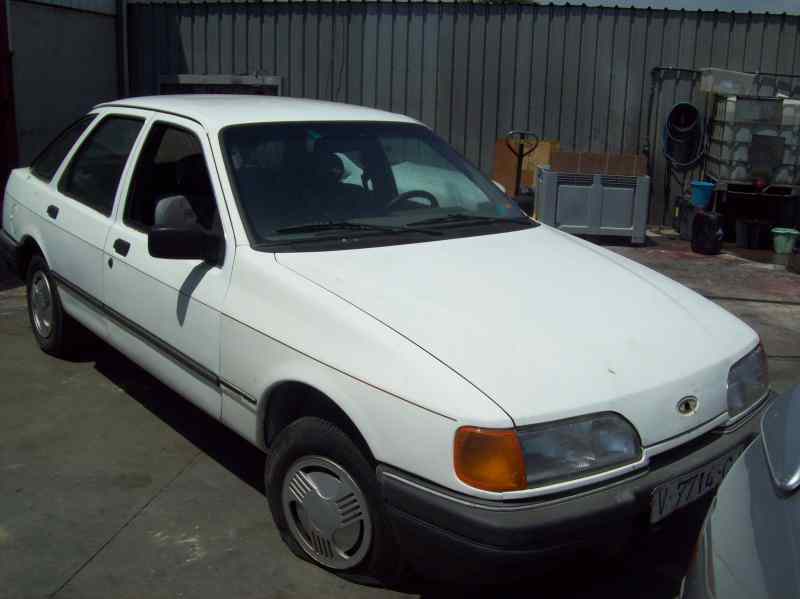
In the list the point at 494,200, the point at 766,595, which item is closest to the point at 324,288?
the point at 494,200

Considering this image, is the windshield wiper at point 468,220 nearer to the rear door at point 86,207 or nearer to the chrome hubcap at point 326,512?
the chrome hubcap at point 326,512

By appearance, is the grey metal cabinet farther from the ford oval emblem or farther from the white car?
the ford oval emblem

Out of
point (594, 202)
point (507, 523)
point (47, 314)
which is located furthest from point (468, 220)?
point (594, 202)

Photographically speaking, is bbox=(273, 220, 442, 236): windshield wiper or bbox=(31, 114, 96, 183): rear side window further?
bbox=(31, 114, 96, 183): rear side window

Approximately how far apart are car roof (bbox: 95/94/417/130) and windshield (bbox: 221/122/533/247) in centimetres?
6

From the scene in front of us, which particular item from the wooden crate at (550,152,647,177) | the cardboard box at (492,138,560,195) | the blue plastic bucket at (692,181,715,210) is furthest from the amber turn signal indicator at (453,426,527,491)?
the cardboard box at (492,138,560,195)

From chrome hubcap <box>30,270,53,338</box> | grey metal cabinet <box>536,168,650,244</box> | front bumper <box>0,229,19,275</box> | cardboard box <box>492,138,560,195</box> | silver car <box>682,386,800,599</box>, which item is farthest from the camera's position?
cardboard box <box>492,138,560,195</box>

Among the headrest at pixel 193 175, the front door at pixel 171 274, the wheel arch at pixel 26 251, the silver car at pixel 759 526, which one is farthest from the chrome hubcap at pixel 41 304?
the silver car at pixel 759 526

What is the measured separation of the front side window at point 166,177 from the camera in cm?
386

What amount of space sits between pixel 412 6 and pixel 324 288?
28.3 feet

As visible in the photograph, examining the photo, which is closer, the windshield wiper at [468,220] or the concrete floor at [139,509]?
the concrete floor at [139,509]

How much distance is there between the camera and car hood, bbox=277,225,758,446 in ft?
8.50

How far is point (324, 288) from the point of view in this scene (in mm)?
2990

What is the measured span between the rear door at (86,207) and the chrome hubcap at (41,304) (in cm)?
24
